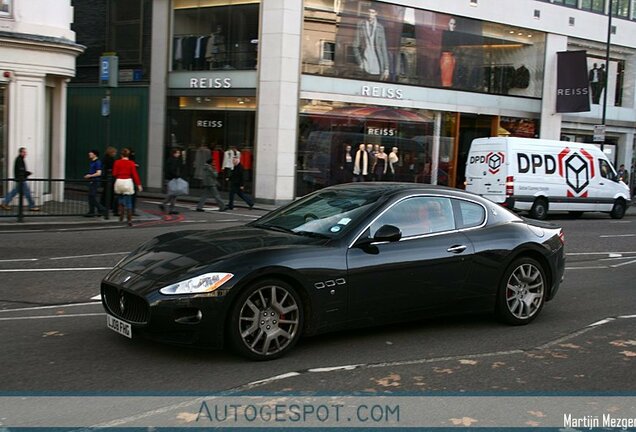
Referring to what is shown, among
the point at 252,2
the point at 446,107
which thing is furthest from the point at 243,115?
the point at 446,107

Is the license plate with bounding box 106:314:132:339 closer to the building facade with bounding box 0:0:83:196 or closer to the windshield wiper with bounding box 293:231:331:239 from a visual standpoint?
the windshield wiper with bounding box 293:231:331:239

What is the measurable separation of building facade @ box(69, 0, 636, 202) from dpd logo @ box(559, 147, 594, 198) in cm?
642

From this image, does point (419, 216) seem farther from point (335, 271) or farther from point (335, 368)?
point (335, 368)

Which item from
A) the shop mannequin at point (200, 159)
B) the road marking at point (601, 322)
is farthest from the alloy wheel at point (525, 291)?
the shop mannequin at point (200, 159)

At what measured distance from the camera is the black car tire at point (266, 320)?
5555mm

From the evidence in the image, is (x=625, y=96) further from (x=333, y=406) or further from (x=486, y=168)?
(x=333, y=406)

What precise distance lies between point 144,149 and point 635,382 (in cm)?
2450

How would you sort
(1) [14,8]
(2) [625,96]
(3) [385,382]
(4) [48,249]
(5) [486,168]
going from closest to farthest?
(3) [385,382], (4) [48,249], (1) [14,8], (5) [486,168], (2) [625,96]

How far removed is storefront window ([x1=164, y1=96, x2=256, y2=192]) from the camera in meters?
25.1

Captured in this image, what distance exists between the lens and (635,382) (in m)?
5.52

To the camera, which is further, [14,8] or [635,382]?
[14,8]

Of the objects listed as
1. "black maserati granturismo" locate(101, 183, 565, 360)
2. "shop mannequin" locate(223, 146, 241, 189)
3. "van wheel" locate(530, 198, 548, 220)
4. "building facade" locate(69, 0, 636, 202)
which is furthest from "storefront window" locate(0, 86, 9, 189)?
"van wheel" locate(530, 198, 548, 220)

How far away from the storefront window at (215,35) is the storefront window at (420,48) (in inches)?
83.9

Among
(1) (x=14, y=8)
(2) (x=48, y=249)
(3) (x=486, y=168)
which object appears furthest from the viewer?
(3) (x=486, y=168)
